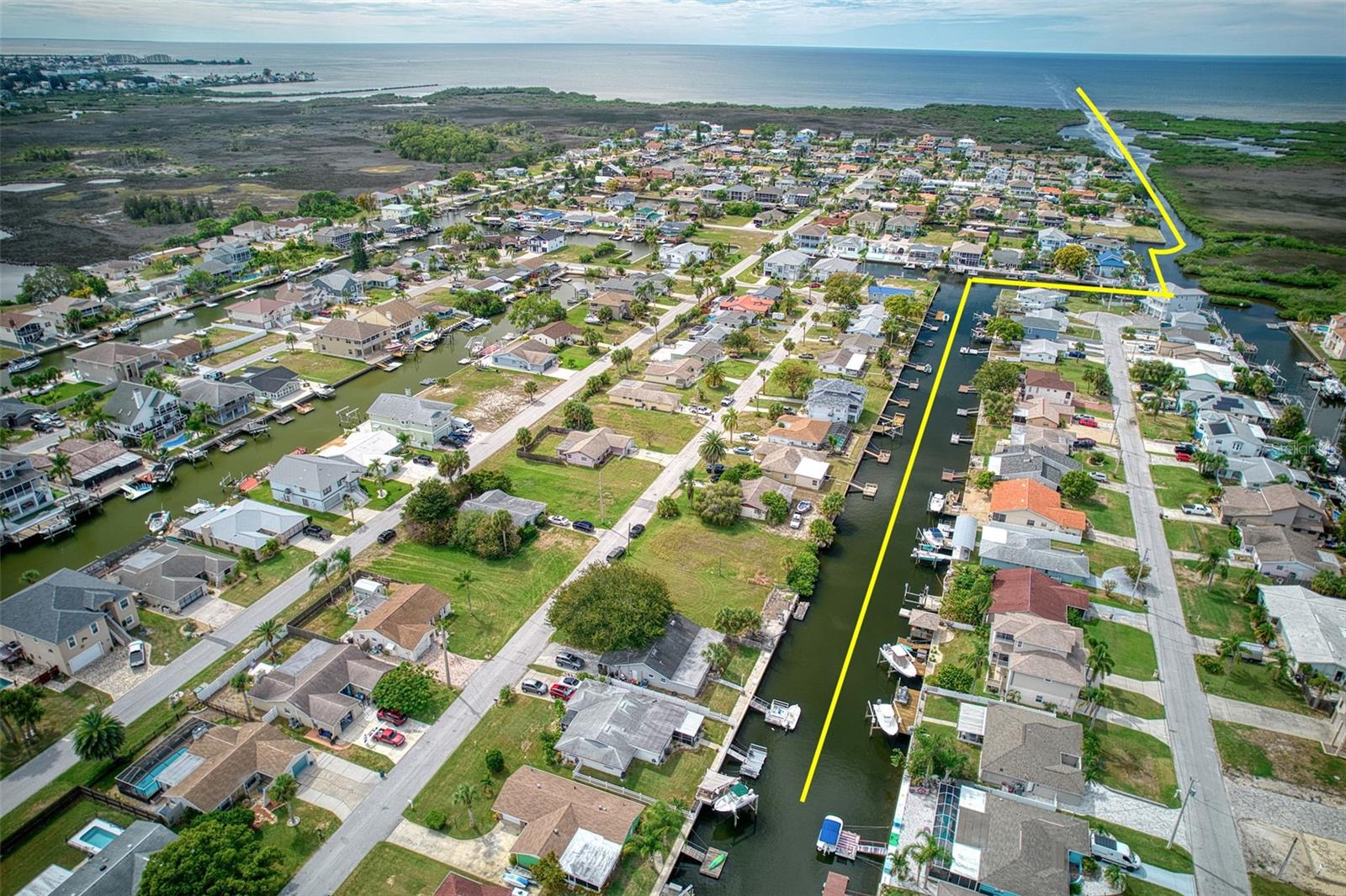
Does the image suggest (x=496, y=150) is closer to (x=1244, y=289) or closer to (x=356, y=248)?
(x=356, y=248)

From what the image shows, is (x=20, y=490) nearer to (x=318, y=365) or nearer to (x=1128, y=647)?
(x=318, y=365)

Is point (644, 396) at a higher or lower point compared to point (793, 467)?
higher

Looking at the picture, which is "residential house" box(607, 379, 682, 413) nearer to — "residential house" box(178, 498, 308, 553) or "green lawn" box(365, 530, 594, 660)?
"green lawn" box(365, 530, 594, 660)

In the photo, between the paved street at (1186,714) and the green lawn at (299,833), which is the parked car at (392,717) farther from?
the paved street at (1186,714)

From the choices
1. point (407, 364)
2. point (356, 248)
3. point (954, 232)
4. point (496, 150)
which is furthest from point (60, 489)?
point (496, 150)

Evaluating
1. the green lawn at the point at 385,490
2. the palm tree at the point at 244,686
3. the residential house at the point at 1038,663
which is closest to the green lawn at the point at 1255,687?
the residential house at the point at 1038,663

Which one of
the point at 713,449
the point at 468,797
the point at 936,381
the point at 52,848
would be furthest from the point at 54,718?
the point at 936,381
